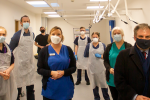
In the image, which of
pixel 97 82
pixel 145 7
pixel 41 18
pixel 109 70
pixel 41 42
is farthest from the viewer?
pixel 41 18

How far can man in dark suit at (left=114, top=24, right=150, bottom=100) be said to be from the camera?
107cm

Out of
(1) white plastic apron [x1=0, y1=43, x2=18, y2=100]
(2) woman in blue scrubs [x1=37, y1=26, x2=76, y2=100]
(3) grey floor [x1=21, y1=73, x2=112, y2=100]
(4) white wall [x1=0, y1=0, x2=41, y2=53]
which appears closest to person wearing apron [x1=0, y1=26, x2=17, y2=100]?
(1) white plastic apron [x1=0, y1=43, x2=18, y2=100]

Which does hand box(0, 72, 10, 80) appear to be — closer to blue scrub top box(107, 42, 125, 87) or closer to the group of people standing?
the group of people standing

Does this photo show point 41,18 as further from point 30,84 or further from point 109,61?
point 109,61

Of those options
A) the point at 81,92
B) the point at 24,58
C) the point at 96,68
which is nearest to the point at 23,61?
the point at 24,58

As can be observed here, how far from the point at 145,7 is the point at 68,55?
3.05 m

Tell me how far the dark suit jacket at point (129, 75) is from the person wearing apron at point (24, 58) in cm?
156

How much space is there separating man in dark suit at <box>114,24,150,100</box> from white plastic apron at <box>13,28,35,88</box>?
1.56 m

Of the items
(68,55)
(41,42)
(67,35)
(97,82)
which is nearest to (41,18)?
(67,35)

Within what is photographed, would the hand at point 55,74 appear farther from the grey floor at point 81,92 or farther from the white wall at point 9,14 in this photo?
the white wall at point 9,14

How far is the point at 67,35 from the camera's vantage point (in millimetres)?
8438

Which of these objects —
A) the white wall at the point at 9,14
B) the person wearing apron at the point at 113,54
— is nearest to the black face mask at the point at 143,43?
the person wearing apron at the point at 113,54

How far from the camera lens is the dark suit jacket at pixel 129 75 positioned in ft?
3.54

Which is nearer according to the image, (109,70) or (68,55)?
(68,55)
